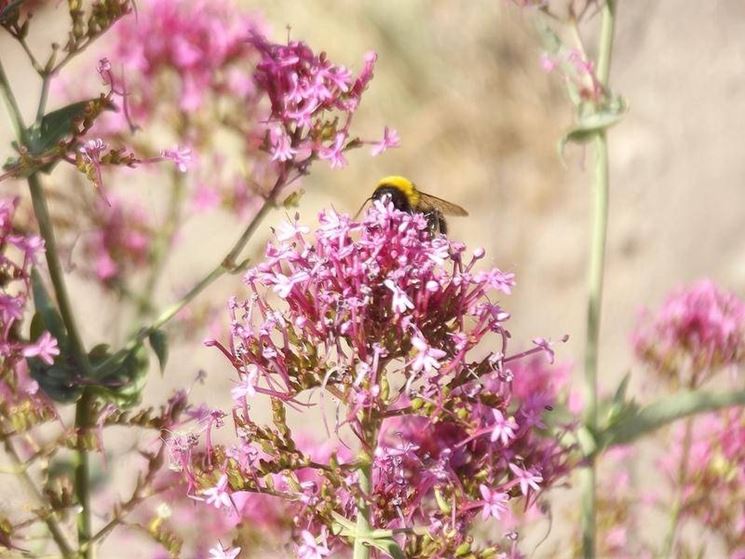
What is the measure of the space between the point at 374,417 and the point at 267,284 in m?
0.17

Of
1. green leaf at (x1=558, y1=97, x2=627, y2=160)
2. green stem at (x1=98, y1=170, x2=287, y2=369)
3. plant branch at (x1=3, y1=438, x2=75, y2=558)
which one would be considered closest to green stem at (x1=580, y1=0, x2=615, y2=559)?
green leaf at (x1=558, y1=97, x2=627, y2=160)

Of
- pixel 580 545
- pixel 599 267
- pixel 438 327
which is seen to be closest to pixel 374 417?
pixel 438 327

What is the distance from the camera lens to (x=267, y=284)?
44.3 inches

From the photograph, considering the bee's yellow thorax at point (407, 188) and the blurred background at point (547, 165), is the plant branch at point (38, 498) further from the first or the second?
the blurred background at point (547, 165)

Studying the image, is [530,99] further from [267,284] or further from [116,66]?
[267,284]

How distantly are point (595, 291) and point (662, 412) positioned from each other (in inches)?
9.0

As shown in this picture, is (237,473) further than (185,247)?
No

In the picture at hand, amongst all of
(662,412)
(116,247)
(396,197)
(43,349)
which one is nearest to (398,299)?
(43,349)

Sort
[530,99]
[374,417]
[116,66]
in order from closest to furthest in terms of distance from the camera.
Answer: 1. [374,417]
2. [116,66]
3. [530,99]

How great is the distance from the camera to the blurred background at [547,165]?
430cm

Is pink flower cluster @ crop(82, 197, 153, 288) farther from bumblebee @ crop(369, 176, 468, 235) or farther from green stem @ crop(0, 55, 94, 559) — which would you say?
green stem @ crop(0, 55, 94, 559)

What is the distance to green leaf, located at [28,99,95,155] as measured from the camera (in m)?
1.33

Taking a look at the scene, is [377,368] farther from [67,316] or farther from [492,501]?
[67,316]

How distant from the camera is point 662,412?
1686mm
